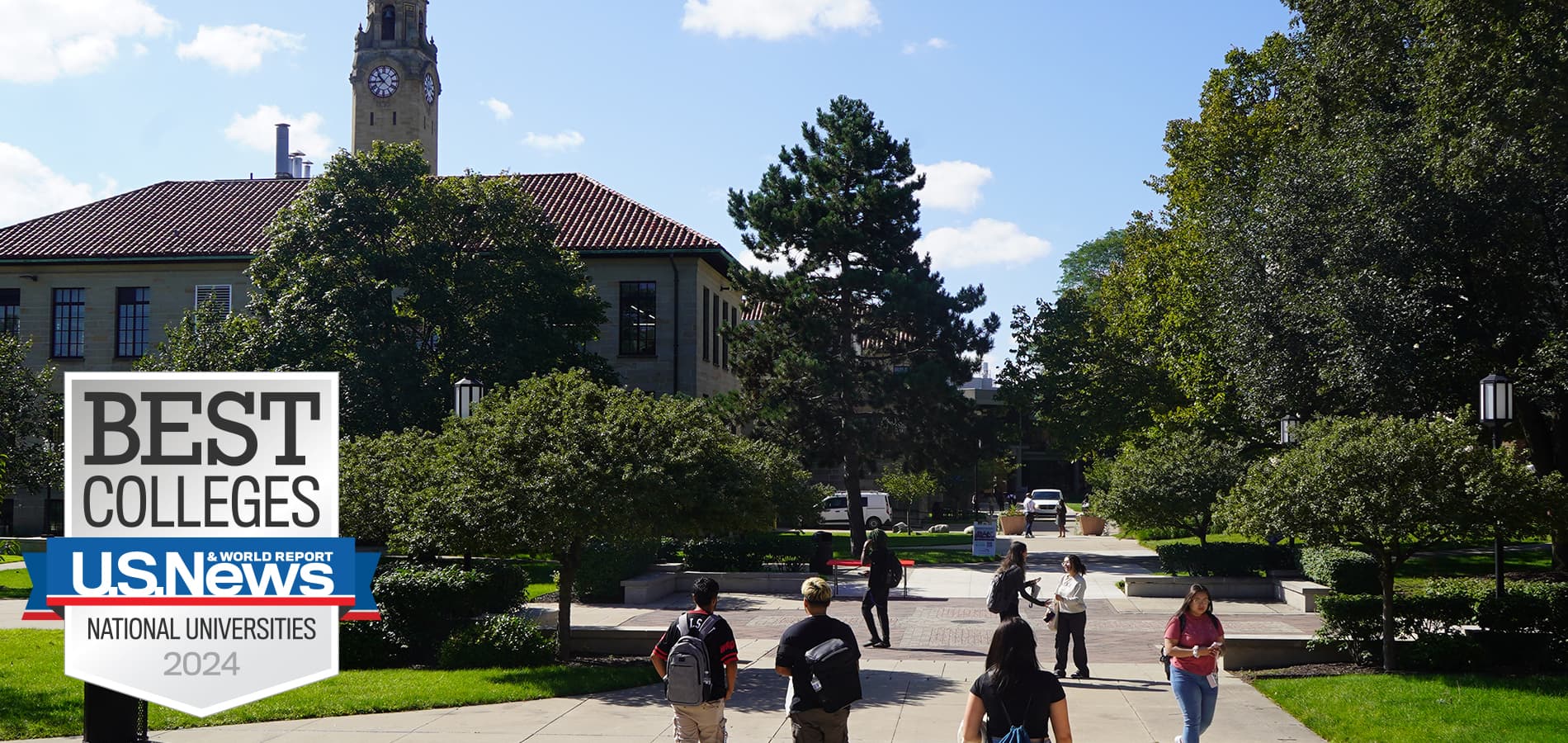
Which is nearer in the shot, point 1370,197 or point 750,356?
point 1370,197

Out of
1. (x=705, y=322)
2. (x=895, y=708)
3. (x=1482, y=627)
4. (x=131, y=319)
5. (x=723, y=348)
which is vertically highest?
(x=131, y=319)

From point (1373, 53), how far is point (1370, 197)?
254 centimetres

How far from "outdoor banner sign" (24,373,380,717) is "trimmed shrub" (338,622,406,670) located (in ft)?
21.7

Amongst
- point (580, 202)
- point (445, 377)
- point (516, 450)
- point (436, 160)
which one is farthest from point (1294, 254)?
point (436, 160)

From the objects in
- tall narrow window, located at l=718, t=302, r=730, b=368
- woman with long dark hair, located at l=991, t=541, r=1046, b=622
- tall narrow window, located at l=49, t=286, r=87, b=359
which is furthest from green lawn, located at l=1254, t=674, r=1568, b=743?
tall narrow window, located at l=49, t=286, r=87, b=359

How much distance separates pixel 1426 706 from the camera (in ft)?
41.4

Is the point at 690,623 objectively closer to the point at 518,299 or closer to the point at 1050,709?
the point at 1050,709

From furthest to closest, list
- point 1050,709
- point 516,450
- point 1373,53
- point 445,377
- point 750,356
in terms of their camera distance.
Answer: point 750,356 < point 445,377 < point 1373,53 < point 516,450 < point 1050,709

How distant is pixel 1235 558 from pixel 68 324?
134 feet

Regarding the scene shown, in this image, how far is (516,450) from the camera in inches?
603

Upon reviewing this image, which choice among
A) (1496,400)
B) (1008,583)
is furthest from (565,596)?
(1496,400)

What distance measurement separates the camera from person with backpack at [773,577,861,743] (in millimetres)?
7906

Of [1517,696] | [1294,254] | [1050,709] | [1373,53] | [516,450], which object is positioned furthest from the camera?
[1294,254]

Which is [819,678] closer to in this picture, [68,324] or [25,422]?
[25,422]
